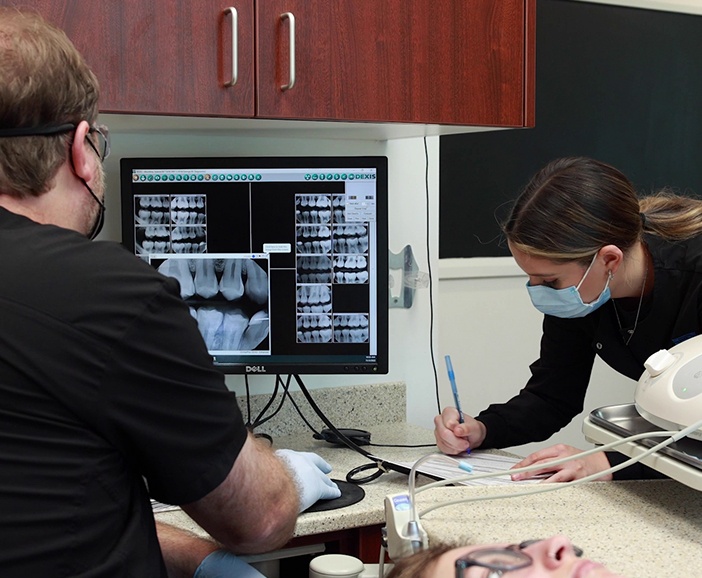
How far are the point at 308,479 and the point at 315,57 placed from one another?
2.48 ft

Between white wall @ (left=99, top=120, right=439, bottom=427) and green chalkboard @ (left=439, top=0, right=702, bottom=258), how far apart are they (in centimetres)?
60

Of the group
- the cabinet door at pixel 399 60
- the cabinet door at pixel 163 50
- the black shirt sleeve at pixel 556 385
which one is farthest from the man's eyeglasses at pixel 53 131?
the black shirt sleeve at pixel 556 385

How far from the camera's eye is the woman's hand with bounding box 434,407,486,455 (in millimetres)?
1831

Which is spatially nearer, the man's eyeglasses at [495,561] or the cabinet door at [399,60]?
the man's eyeglasses at [495,561]

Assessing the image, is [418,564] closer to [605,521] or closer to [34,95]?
[605,521]

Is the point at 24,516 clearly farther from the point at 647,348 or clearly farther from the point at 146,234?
the point at 647,348

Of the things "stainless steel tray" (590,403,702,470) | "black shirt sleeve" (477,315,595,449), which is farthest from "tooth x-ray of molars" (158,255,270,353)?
"stainless steel tray" (590,403,702,470)

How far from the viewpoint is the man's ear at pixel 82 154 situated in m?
1.11

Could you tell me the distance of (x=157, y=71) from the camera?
1.54m

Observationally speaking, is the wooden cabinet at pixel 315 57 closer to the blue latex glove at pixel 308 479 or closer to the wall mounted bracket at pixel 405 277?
the wall mounted bracket at pixel 405 277

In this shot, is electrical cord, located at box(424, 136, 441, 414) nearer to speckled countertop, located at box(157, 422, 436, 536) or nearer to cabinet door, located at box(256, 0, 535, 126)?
speckled countertop, located at box(157, 422, 436, 536)

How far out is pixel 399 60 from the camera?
1.74 m

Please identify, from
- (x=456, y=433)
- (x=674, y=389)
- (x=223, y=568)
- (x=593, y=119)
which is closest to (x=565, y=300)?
(x=456, y=433)

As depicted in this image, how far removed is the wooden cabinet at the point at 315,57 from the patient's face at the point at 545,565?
3.13ft
